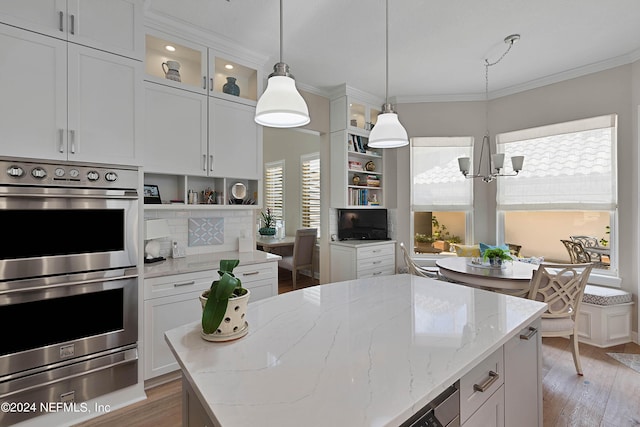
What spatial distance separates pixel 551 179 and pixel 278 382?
14.2 ft

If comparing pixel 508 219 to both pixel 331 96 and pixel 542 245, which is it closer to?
pixel 542 245

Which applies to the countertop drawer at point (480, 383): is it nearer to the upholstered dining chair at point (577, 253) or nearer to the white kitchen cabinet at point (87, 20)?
the white kitchen cabinet at point (87, 20)

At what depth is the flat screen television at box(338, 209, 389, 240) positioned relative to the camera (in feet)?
14.5

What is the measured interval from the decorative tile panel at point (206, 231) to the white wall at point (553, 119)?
8.67 ft

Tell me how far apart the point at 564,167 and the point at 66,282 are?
5.07 m

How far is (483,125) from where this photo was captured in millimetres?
4352

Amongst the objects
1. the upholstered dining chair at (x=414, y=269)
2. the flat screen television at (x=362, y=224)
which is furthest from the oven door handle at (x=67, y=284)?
the flat screen television at (x=362, y=224)

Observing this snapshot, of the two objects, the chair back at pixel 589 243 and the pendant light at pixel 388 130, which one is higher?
the pendant light at pixel 388 130

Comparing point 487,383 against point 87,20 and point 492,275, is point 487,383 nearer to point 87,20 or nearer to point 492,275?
point 492,275

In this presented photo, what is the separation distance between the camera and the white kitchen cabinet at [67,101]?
1.72 metres

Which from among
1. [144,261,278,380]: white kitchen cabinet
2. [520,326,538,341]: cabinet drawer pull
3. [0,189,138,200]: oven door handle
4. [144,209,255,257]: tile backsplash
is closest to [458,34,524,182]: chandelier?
[520,326,538,341]: cabinet drawer pull

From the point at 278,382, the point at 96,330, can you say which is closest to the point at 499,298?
the point at 278,382

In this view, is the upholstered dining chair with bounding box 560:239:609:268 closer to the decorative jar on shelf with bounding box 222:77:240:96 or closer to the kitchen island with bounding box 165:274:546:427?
the kitchen island with bounding box 165:274:546:427

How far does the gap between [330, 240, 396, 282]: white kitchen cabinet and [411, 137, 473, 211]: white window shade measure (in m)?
0.85
